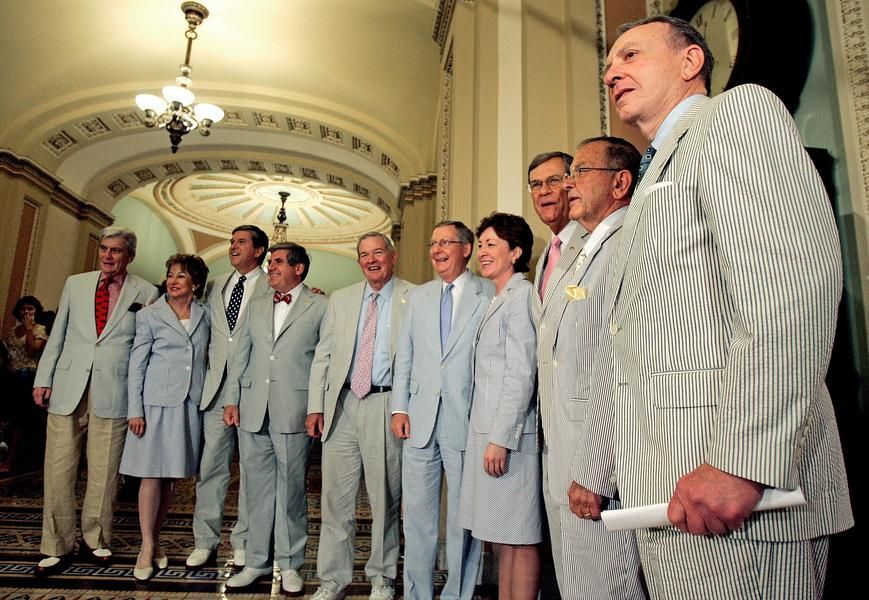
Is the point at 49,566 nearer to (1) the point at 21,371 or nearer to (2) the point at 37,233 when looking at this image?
(1) the point at 21,371

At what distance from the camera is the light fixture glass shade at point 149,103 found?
6.26m

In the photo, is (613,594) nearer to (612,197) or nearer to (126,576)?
(612,197)

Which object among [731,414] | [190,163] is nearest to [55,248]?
[190,163]

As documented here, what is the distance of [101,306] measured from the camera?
284 centimetres

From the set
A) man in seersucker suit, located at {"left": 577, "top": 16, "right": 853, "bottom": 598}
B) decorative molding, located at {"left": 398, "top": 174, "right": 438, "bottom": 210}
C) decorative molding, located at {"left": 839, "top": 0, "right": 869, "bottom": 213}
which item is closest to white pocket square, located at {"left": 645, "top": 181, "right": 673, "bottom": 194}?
man in seersucker suit, located at {"left": 577, "top": 16, "right": 853, "bottom": 598}

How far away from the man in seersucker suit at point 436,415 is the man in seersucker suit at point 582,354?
54cm

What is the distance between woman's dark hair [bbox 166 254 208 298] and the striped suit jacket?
8.09 ft

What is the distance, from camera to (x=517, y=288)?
2.08 metres

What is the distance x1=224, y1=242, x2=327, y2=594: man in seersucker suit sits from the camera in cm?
255

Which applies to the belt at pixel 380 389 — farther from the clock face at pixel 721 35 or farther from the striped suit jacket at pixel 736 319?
the clock face at pixel 721 35

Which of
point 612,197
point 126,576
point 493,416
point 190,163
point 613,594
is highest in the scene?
point 190,163

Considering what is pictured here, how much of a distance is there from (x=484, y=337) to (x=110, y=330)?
1904 millimetres

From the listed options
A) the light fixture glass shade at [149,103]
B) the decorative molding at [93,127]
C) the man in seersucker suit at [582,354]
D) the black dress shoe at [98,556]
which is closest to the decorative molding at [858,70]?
the man in seersucker suit at [582,354]

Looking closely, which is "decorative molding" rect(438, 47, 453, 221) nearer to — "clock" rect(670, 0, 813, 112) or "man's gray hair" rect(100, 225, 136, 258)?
"man's gray hair" rect(100, 225, 136, 258)
